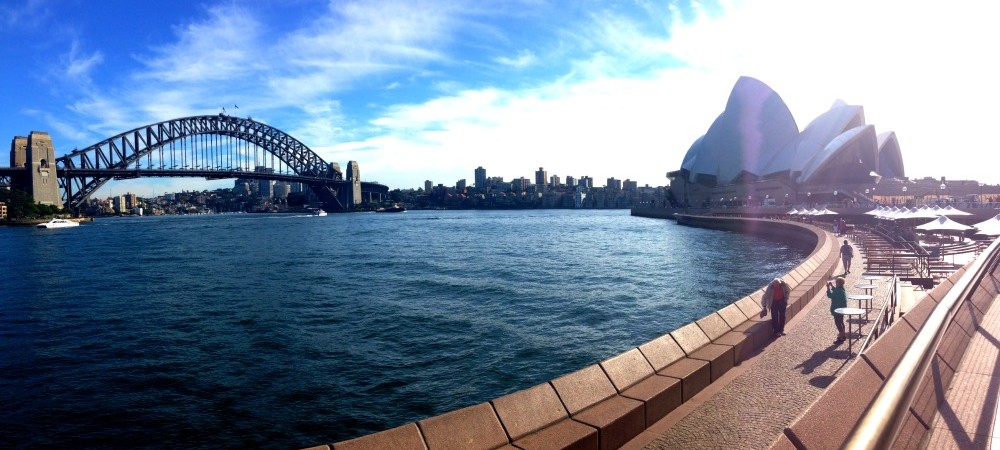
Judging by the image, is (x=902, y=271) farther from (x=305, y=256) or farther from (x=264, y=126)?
(x=264, y=126)

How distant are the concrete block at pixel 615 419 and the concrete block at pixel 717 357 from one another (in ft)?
4.10

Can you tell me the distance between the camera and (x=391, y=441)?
121 inches

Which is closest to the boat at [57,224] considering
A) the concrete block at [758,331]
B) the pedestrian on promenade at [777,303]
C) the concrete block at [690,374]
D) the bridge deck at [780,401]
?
the concrete block at [758,331]

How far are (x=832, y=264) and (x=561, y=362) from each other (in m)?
7.29

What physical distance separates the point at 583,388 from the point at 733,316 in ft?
10.3

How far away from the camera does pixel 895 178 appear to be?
60.7 m

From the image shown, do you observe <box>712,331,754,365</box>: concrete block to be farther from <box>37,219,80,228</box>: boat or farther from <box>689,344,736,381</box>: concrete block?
<box>37,219,80,228</box>: boat

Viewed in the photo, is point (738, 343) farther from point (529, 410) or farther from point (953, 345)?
point (529, 410)

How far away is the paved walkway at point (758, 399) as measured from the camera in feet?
12.2

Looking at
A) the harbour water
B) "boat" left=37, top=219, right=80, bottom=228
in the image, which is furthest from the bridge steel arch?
the harbour water

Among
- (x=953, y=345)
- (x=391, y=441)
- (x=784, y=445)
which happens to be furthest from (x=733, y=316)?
(x=391, y=441)

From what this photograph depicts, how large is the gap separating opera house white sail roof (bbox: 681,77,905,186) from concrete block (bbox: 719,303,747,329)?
52.4 m

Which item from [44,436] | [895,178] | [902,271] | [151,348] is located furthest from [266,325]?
[895,178]

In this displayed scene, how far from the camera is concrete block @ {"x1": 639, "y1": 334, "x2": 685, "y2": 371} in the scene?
180 inches
